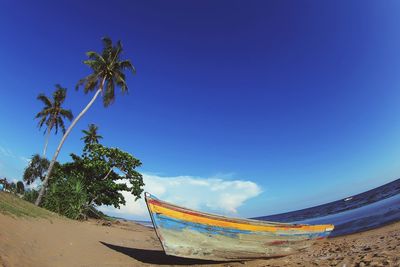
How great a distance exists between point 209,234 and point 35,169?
1804 inches

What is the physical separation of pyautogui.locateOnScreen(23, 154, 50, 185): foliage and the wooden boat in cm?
4369

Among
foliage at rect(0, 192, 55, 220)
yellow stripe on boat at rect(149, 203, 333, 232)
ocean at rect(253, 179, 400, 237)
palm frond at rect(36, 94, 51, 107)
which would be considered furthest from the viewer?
palm frond at rect(36, 94, 51, 107)

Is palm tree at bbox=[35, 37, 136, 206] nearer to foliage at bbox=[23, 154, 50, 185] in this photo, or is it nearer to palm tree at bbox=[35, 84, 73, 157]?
palm tree at bbox=[35, 84, 73, 157]

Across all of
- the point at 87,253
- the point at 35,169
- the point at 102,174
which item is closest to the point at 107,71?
the point at 102,174

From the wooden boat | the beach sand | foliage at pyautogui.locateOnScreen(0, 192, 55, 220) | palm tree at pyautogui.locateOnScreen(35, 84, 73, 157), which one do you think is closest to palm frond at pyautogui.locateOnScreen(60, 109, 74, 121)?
palm tree at pyautogui.locateOnScreen(35, 84, 73, 157)

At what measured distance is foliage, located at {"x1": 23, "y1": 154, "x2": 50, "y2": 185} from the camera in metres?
42.9

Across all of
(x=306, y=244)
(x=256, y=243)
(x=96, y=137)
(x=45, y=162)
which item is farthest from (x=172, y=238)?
(x=45, y=162)

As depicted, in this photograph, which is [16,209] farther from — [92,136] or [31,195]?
[92,136]

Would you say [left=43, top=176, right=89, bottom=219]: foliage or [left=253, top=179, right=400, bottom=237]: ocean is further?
[left=43, top=176, right=89, bottom=219]: foliage

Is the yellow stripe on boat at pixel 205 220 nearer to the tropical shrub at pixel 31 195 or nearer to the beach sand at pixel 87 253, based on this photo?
the beach sand at pixel 87 253

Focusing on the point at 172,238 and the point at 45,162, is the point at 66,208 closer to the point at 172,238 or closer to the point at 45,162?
the point at 172,238

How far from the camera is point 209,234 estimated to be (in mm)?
7629

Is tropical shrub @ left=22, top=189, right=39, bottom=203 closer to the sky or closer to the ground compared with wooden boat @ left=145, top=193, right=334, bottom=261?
closer to the sky

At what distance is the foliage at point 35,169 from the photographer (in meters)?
42.9
